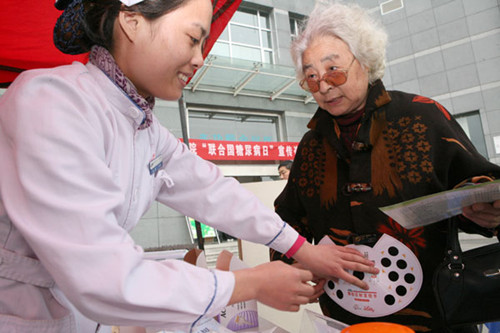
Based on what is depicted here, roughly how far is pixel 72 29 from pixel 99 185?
15.7 inches

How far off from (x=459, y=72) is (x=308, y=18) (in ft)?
20.5

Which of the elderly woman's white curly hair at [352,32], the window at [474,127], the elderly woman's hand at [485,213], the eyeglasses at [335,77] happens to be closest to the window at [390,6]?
the window at [474,127]

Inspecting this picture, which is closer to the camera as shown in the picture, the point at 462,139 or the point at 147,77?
the point at 147,77

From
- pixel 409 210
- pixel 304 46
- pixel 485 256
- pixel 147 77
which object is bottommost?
pixel 485 256

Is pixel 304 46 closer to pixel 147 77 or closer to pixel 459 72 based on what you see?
pixel 147 77

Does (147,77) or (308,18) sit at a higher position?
(308,18)

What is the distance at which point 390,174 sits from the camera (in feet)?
3.26

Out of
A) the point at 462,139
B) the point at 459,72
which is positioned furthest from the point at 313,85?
the point at 459,72

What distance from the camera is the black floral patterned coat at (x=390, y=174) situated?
0.91 m

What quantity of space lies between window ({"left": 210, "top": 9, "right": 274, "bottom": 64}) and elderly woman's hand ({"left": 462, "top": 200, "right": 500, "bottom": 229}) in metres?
7.21

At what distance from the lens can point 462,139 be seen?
94 cm

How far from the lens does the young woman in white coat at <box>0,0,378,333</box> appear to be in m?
0.47

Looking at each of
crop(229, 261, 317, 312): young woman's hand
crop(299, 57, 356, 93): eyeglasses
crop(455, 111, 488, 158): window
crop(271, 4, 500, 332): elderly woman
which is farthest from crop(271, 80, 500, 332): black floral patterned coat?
crop(455, 111, 488, 158): window

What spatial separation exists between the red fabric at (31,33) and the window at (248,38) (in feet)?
19.9
